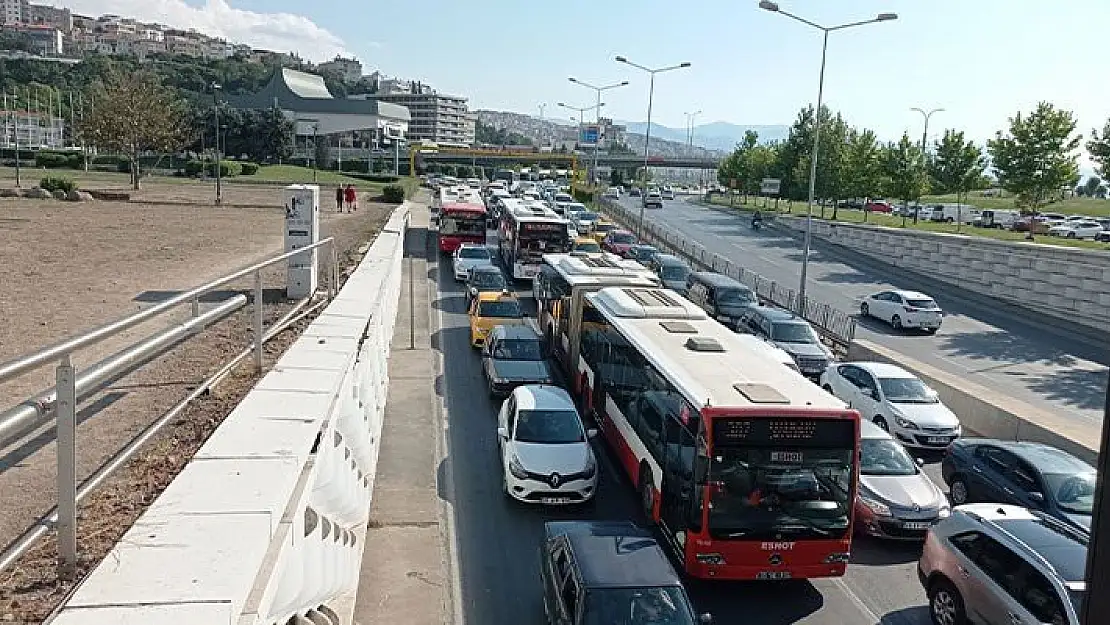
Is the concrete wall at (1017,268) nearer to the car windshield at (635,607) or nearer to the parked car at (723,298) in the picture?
the parked car at (723,298)

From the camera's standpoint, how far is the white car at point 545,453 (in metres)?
13.9

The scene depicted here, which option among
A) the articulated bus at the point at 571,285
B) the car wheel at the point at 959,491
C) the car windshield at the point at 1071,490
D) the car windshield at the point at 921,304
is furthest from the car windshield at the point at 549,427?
the car windshield at the point at 921,304

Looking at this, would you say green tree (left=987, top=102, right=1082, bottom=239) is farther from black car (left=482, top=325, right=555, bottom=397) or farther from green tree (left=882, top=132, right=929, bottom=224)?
black car (left=482, top=325, right=555, bottom=397)

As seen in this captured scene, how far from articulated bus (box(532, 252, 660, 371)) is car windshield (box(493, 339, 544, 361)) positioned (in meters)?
0.80

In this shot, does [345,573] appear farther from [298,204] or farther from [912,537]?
[298,204]

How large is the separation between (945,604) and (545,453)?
235 inches

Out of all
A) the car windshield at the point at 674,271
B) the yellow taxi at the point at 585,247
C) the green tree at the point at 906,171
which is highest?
the green tree at the point at 906,171

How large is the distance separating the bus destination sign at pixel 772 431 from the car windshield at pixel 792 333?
13284 mm

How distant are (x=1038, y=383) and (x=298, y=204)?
19.6m

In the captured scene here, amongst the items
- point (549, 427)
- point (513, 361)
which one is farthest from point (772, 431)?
point (513, 361)

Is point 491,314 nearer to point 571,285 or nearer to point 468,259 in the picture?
point 571,285

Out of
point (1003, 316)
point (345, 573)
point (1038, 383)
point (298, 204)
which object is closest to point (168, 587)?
point (345, 573)

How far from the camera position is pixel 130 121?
6134cm

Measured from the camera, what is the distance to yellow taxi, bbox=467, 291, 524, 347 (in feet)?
79.2
